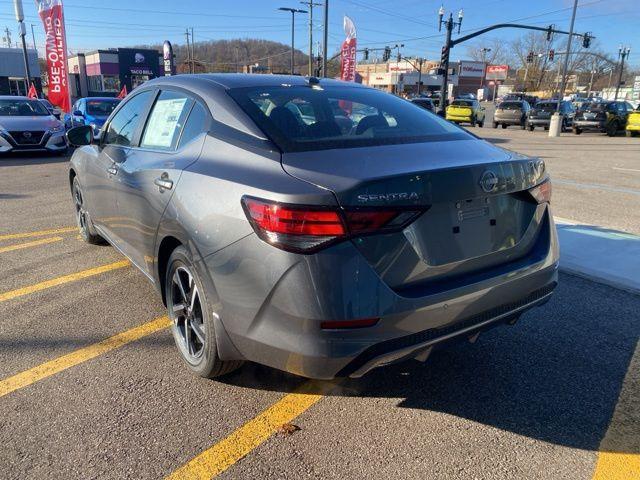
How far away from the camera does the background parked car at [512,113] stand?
96.1 feet

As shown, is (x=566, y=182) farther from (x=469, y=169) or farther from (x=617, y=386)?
(x=469, y=169)

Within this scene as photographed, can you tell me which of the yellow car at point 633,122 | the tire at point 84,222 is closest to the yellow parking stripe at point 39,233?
the tire at point 84,222

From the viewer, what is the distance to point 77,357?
320 cm

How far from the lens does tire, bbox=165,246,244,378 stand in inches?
104

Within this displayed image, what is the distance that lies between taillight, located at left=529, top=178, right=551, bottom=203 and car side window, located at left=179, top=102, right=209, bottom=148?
5.93 feet

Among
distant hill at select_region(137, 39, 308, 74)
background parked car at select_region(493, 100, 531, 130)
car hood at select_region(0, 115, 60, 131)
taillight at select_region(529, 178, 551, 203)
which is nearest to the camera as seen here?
taillight at select_region(529, 178, 551, 203)

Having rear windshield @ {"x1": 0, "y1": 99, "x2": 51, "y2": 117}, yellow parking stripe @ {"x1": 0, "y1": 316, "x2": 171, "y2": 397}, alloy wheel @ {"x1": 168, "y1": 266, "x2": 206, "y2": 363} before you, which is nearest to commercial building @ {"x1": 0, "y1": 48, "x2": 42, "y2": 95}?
rear windshield @ {"x1": 0, "y1": 99, "x2": 51, "y2": 117}

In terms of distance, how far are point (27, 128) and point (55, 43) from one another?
213 inches

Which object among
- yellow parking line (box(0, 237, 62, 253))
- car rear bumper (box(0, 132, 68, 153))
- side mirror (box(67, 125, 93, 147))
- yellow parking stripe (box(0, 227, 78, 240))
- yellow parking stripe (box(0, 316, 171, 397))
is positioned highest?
side mirror (box(67, 125, 93, 147))

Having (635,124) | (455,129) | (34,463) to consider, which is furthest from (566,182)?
(635,124)

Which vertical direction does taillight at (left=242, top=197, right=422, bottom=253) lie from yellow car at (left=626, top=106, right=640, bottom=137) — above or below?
above

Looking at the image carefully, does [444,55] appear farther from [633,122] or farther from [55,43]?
[55,43]

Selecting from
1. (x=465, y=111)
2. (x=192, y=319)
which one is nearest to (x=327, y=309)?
(x=192, y=319)

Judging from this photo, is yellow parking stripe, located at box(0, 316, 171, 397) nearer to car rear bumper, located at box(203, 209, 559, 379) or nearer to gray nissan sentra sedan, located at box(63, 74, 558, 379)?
gray nissan sentra sedan, located at box(63, 74, 558, 379)
